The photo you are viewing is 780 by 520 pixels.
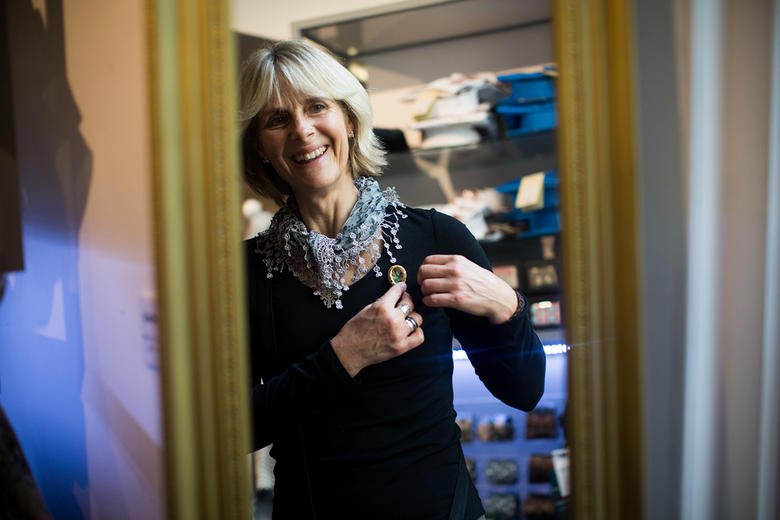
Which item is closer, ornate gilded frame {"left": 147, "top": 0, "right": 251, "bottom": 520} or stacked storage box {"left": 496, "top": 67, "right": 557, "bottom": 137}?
stacked storage box {"left": 496, "top": 67, "right": 557, "bottom": 137}

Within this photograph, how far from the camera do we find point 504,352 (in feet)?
2.81

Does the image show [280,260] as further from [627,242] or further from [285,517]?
[627,242]

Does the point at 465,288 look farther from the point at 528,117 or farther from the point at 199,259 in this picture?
the point at 199,259

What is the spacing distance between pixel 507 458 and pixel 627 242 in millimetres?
384

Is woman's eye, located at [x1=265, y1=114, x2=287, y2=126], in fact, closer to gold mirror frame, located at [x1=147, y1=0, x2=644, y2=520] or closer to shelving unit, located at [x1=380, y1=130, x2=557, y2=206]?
gold mirror frame, located at [x1=147, y1=0, x2=644, y2=520]

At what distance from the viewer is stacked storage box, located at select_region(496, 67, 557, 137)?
0.87 metres

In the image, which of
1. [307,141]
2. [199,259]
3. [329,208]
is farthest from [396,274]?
[199,259]

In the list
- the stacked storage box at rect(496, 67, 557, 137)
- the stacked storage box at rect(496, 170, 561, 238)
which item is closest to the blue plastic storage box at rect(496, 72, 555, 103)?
the stacked storage box at rect(496, 67, 557, 137)

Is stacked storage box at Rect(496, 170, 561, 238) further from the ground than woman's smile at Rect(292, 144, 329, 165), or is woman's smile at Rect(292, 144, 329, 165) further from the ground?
woman's smile at Rect(292, 144, 329, 165)

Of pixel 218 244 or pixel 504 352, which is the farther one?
pixel 218 244

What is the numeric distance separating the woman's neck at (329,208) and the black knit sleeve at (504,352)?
21 cm

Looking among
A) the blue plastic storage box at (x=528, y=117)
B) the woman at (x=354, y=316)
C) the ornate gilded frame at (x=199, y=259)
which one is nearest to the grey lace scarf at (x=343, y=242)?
the woman at (x=354, y=316)

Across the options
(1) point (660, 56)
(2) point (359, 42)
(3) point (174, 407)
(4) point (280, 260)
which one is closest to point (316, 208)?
(4) point (280, 260)

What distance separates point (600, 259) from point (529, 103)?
0.27m
